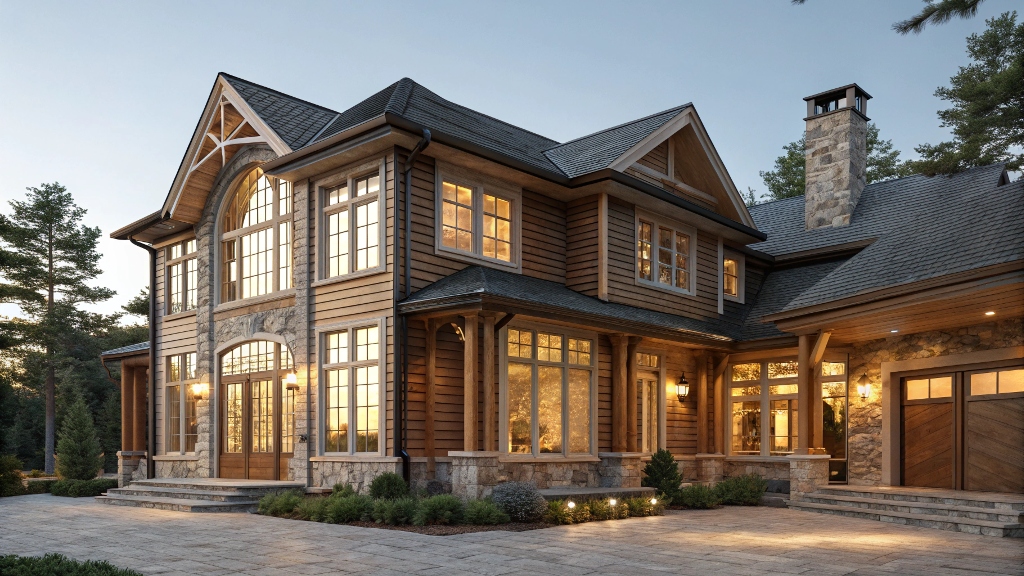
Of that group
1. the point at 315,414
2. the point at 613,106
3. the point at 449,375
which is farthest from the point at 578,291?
the point at 613,106

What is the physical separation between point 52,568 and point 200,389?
32.6 ft

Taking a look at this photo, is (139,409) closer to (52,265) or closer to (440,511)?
(440,511)

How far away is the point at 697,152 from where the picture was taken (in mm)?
17484

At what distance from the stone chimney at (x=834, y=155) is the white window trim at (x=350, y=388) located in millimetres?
11784

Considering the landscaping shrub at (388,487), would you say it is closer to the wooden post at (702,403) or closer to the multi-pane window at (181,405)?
the multi-pane window at (181,405)

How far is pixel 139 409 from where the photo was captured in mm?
19172

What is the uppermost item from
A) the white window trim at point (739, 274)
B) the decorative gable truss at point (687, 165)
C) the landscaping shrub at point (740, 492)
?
the decorative gable truss at point (687, 165)

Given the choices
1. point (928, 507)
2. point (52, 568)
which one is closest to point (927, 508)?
point (928, 507)

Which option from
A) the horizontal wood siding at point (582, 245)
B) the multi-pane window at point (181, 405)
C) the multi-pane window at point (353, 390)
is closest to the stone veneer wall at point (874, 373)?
the horizontal wood siding at point (582, 245)

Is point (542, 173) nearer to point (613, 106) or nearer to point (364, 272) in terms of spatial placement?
point (364, 272)

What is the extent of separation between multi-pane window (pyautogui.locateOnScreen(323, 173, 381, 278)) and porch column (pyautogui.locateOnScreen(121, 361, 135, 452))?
27.1 feet

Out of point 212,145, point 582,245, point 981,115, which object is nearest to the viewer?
point 582,245

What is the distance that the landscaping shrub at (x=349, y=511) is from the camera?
1120 cm

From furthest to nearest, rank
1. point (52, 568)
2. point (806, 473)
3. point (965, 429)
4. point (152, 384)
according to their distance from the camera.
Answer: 1. point (152, 384)
2. point (806, 473)
3. point (965, 429)
4. point (52, 568)
